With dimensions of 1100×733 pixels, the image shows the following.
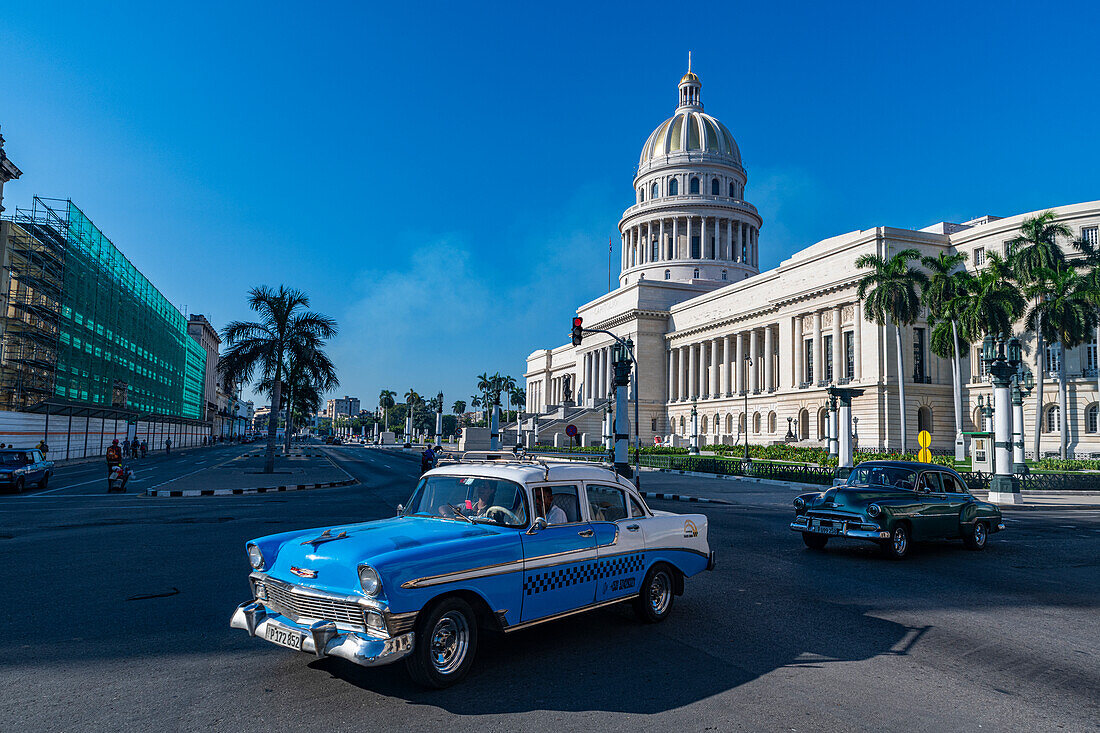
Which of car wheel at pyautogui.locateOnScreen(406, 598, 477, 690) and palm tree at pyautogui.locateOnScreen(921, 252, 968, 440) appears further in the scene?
palm tree at pyautogui.locateOnScreen(921, 252, 968, 440)

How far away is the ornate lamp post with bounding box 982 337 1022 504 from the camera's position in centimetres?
2358

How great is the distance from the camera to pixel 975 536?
12805 mm

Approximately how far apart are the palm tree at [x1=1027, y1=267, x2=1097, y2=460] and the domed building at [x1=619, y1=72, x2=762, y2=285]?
158 feet

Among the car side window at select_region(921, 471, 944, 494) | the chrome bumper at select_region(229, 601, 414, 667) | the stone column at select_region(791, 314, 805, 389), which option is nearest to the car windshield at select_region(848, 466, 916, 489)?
the car side window at select_region(921, 471, 944, 494)

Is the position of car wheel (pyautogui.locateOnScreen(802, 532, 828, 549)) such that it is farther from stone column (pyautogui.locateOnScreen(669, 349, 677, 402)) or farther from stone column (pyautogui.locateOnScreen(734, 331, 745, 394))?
stone column (pyautogui.locateOnScreen(669, 349, 677, 402))

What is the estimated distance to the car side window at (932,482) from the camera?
1254cm

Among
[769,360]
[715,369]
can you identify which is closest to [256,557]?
[769,360]

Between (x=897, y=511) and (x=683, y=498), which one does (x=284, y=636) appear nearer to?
(x=897, y=511)

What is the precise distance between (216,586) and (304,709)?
14.8 feet

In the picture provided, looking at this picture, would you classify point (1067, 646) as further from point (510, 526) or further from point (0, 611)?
point (0, 611)

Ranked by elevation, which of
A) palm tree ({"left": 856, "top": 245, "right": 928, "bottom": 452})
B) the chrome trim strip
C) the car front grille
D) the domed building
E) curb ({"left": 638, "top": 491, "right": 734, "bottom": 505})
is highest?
the domed building

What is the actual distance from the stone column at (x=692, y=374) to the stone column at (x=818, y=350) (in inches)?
764

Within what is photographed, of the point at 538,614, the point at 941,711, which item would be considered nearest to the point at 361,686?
the point at 538,614

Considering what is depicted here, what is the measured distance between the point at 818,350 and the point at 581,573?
186 ft
